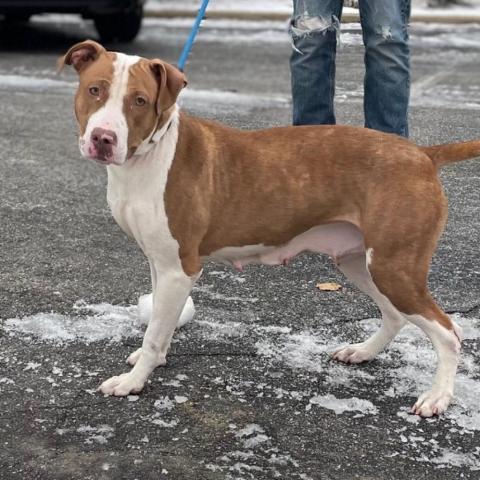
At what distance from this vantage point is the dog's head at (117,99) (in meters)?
2.69

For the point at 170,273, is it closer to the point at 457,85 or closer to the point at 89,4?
the point at 457,85

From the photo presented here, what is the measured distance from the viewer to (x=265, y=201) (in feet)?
10.3

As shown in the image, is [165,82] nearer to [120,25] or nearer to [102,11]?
[102,11]

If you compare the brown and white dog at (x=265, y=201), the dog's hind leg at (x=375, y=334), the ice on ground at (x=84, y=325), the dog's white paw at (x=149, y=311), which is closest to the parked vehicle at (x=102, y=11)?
the ice on ground at (x=84, y=325)

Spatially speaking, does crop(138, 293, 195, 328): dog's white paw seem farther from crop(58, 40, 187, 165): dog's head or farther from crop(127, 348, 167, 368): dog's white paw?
crop(58, 40, 187, 165): dog's head

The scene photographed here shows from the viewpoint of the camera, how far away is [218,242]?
3.16 metres

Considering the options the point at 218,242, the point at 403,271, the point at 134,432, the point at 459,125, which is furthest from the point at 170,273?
the point at 459,125

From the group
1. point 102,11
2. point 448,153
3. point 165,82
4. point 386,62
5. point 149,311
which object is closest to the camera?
point 165,82

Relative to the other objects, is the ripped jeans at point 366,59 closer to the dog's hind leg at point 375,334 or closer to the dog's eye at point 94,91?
the dog's hind leg at point 375,334

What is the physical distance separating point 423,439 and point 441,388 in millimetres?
259

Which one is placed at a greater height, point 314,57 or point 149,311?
point 314,57

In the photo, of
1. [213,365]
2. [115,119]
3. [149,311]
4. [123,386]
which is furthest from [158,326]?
[115,119]

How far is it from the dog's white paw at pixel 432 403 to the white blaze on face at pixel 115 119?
4.54ft

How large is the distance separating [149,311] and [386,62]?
192 cm
